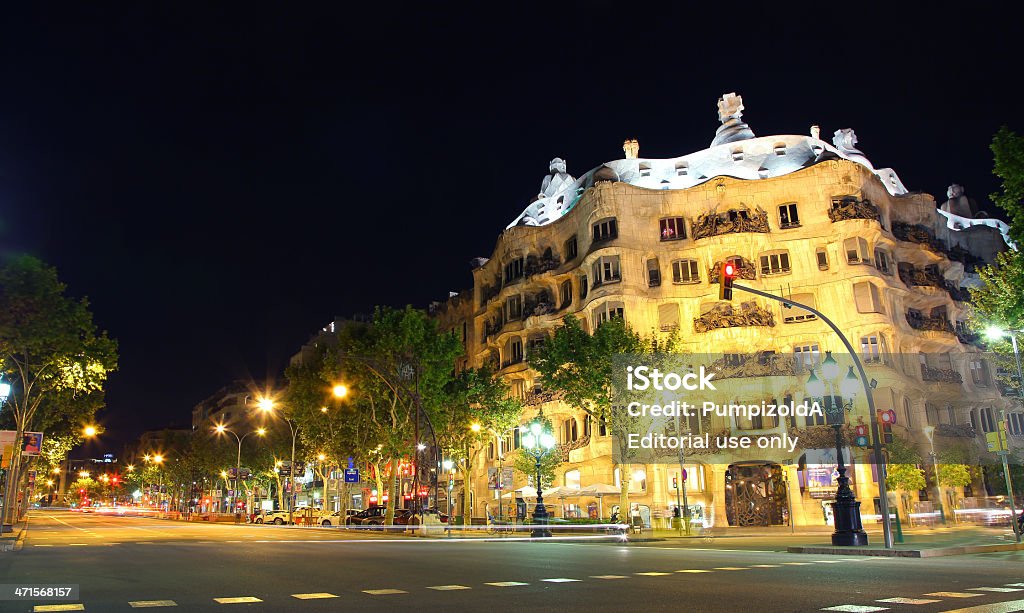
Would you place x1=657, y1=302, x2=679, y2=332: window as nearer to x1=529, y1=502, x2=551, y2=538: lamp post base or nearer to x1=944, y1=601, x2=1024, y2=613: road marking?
x1=529, y1=502, x2=551, y2=538: lamp post base

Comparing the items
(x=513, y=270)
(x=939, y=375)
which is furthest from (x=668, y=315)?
(x=939, y=375)

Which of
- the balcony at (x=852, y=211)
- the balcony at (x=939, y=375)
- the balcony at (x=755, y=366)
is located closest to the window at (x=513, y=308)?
the balcony at (x=755, y=366)

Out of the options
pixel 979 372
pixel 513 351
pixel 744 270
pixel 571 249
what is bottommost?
pixel 979 372

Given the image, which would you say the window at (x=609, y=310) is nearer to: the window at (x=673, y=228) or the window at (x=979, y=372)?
the window at (x=673, y=228)

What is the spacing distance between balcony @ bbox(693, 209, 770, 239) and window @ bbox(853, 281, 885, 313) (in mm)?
6841

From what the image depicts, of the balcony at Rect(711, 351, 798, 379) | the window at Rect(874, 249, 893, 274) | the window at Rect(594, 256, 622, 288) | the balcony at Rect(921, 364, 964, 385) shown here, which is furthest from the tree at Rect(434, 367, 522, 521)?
the balcony at Rect(921, 364, 964, 385)

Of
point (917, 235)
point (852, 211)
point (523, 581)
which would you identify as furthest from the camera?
point (917, 235)

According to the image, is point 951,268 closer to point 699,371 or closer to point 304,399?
point 699,371

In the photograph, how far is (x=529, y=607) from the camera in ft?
29.1

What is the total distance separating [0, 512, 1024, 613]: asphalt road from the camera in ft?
29.8

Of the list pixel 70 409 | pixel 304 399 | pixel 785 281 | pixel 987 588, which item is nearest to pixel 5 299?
pixel 70 409

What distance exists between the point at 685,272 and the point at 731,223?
4453 mm

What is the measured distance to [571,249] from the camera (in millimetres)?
56031

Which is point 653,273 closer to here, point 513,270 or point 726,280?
point 513,270
